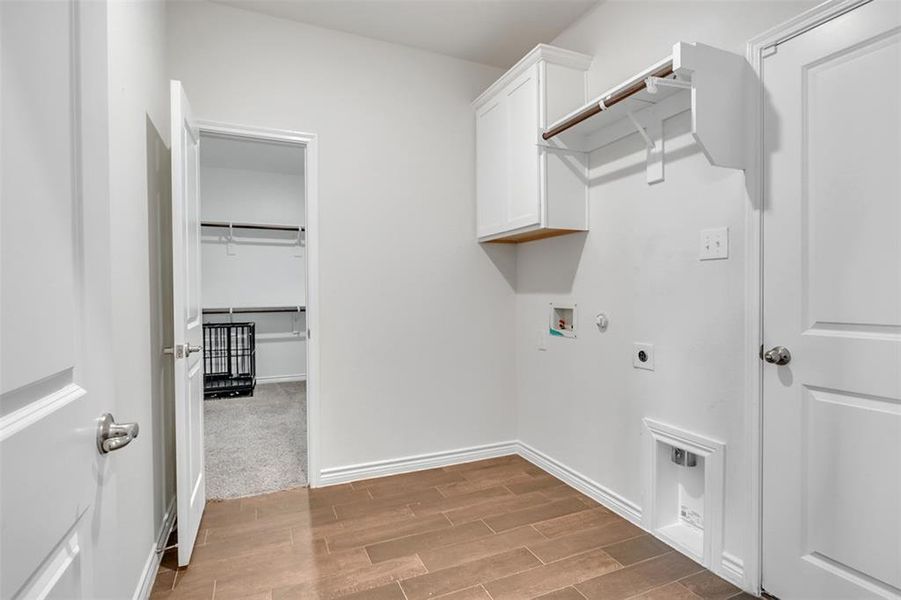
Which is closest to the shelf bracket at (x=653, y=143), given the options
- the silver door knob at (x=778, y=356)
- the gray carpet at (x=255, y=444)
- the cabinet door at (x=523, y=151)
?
the cabinet door at (x=523, y=151)

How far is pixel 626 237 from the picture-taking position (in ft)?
7.80

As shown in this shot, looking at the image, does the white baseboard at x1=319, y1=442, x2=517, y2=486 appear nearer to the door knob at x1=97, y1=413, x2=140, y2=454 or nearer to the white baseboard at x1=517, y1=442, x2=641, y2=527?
the white baseboard at x1=517, y1=442, x2=641, y2=527

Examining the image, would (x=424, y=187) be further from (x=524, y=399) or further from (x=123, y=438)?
(x=123, y=438)

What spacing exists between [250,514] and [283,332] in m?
3.94

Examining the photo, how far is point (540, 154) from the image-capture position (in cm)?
255

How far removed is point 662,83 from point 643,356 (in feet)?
4.00

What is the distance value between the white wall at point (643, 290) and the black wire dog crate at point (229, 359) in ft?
12.5

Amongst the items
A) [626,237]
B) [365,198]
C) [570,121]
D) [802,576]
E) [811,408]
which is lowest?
[802,576]

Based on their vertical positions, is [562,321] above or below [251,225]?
below

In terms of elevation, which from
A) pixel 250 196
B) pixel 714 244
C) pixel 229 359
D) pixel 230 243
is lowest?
pixel 229 359

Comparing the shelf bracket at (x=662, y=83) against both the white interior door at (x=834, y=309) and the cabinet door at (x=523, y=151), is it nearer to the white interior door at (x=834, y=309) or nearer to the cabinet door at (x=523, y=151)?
the white interior door at (x=834, y=309)

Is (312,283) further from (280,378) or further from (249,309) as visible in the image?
(280,378)

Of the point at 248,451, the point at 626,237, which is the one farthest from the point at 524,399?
the point at 248,451

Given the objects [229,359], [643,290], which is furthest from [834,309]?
[229,359]
